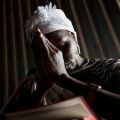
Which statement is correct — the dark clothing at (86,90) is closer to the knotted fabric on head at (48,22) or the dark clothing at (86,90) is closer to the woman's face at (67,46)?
the woman's face at (67,46)

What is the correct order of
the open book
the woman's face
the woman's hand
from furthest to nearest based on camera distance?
the woman's face
the woman's hand
the open book

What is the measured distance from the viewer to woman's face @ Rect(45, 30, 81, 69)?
151 cm

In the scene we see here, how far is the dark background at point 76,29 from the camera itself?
6.34ft

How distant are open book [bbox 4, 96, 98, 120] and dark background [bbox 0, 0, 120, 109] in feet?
2.90

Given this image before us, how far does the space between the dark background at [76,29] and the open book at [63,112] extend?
2.90 ft

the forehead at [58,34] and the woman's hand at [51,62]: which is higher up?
the forehead at [58,34]

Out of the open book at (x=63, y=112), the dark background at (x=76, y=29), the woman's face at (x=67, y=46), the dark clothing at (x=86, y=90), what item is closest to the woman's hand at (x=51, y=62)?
the dark clothing at (x=86, y=90)

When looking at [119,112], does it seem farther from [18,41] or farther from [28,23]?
[18,41]

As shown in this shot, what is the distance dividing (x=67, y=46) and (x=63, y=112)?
572mm

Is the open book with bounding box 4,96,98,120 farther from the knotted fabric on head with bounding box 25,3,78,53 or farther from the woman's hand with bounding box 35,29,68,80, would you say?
the knotted fabric on head with bounding box 25,3,78,53

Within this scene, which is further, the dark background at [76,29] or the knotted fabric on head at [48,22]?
the dark background at [76,29]

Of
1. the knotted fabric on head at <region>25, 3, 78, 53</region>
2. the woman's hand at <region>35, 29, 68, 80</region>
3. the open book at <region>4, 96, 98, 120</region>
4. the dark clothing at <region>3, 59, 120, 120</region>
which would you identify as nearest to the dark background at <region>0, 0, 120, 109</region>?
the knotted fabric on head at <region>25, 3, 78, 53</region>

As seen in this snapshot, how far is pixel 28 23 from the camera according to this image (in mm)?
1733

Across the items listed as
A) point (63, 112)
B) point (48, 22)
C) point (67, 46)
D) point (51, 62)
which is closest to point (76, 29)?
point (48, 22)
